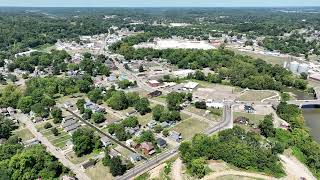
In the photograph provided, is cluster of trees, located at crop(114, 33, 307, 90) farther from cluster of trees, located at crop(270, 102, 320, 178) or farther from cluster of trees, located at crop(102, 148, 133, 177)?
cluster of trees, located at crop(102, 148, 133, 177)

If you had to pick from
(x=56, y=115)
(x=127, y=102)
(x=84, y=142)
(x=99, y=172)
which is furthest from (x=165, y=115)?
(x=56, y=115)

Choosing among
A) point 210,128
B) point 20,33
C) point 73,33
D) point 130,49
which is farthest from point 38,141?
point 73,33

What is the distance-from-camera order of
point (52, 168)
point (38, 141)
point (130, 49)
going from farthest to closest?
point (130, 49) < point (38, 141) < point (52, 168)

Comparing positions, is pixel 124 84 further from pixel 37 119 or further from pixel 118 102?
pixel 37 119

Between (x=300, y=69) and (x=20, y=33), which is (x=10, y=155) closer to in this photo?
(x=300, y=69)

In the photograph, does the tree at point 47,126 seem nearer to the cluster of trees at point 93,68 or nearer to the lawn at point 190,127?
the lawn at point 190,127

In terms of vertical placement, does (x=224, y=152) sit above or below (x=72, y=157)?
above

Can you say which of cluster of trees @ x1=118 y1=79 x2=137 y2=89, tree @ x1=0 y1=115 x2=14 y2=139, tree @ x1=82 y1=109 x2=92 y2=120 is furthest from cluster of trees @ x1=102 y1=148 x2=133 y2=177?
cluster of trees @ x1=118 y1=79 x2=137 y2=89
